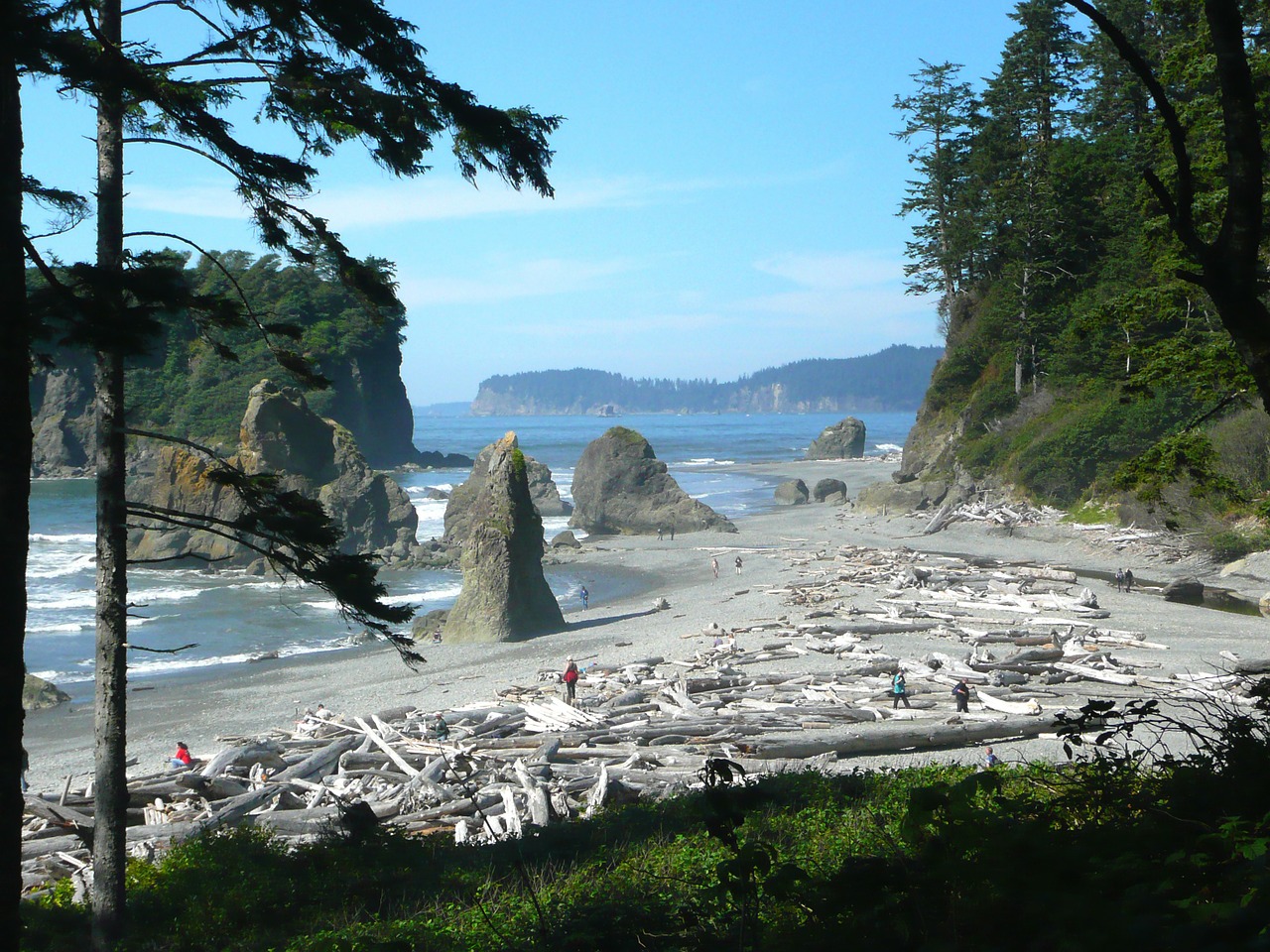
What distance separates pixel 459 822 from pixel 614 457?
46.7 metres

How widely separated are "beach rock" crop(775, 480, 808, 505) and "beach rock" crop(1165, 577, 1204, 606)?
136 feet

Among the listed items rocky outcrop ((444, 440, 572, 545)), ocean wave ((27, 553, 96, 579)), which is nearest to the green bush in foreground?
rocky outcrop ((444, 440, 572, 545))

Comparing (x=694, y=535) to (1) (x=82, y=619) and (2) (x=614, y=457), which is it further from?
(1) (x=82, y=619)

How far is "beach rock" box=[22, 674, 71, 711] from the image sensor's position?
78.4 ft

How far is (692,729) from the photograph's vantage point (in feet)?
50.9

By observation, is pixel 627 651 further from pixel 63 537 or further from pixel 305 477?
pixel 63 537

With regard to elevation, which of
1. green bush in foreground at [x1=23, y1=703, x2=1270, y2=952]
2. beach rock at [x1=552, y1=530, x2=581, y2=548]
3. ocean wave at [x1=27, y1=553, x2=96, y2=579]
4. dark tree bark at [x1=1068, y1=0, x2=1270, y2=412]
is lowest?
ocean wave at [x1=27, y1=553, x2=96, y2=579]

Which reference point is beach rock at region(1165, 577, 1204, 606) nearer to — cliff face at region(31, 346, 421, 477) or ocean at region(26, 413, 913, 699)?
ocean at region(26, 413, 913, 699)

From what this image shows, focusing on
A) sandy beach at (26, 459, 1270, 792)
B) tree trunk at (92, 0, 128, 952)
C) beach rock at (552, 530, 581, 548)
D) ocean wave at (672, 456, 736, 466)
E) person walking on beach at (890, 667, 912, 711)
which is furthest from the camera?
ocean wave at (672, 456, 736, 466)

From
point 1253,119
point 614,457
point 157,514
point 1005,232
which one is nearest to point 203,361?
point 614,457

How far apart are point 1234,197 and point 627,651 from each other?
22.0m

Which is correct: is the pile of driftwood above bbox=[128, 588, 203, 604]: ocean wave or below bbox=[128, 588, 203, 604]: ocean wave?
above

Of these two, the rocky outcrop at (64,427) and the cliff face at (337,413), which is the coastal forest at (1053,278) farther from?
the rocky outcrop at (64,427)

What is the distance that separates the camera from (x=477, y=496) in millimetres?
38125
